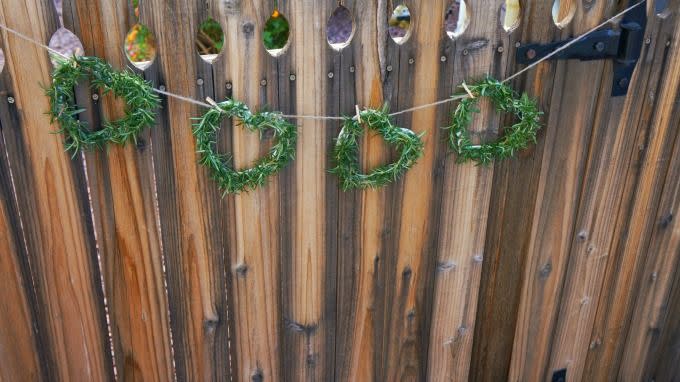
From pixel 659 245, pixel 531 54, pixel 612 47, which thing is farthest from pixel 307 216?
pixel 659 245

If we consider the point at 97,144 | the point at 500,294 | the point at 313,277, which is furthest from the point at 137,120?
the point at 500,294

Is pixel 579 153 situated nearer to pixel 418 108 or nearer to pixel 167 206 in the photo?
pixel 418 108

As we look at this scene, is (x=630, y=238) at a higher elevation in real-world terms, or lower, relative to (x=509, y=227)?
lower

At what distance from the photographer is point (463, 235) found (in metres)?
1.92

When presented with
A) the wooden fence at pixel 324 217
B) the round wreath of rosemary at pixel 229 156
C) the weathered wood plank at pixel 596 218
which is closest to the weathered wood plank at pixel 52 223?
the wooden fence at pixel 324 217

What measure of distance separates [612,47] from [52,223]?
1604 millimetres

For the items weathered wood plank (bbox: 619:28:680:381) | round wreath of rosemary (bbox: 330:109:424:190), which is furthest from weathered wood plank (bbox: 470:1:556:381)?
weathered wood plank (bbox: 619:28:680:381)

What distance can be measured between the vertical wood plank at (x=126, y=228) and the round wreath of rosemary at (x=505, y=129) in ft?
2.72

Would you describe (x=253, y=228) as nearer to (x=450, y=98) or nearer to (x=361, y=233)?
(x=361, y=233)

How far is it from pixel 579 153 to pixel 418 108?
61cm

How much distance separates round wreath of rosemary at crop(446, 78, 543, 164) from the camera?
66.7 inches

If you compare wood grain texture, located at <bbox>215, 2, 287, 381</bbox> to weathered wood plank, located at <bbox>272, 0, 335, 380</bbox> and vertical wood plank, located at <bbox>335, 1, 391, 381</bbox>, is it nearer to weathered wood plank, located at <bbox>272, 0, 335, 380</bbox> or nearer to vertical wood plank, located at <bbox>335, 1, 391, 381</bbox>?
weathered wood plank, located at <bbox>272, 0, 335, 380</bbox>

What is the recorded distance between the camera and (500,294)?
2104 millimetres

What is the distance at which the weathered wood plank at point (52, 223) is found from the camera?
53.9 inches
